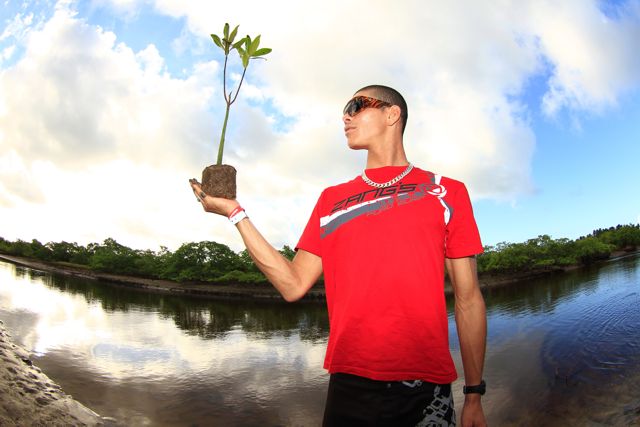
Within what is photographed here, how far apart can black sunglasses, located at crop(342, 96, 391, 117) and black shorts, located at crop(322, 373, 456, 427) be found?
157 centimetres

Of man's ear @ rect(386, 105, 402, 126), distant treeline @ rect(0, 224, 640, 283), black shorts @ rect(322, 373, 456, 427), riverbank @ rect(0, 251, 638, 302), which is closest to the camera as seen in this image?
black shorts @ rect(322, 373, 456, 427)

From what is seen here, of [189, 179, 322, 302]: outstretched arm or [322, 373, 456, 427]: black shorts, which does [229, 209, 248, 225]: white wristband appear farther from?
[322, 373, 456, 427]: black shorts

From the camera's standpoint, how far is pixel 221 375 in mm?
18734

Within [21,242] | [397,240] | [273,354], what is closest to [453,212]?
[397,240]

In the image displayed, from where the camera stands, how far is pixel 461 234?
2.03m

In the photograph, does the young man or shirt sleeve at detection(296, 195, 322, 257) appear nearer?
the young man

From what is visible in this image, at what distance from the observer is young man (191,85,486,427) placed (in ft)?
5.91

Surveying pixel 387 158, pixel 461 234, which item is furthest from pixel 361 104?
pixel 461 234

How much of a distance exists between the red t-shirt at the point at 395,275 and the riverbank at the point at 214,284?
160 feet

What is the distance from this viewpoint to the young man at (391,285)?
180 centimetres

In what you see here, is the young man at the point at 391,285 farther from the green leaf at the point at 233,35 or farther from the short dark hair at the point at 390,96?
the green leaf at the point at 233,35

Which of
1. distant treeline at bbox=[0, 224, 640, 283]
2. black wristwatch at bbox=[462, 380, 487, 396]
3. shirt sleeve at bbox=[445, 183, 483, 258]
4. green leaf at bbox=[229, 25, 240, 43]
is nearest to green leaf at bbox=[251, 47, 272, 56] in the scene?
green leaf at bbox=[229, 25, 240, 43]

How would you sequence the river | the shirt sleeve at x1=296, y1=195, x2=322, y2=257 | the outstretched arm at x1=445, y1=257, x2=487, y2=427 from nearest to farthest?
the outstretched arm at x1=445, y1=257, x2=487, y2=427 < the shirt sleeve at x1=296, y1=195, x2=322, y2=257 < the river

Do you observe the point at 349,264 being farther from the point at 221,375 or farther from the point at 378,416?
the point at 221,375
